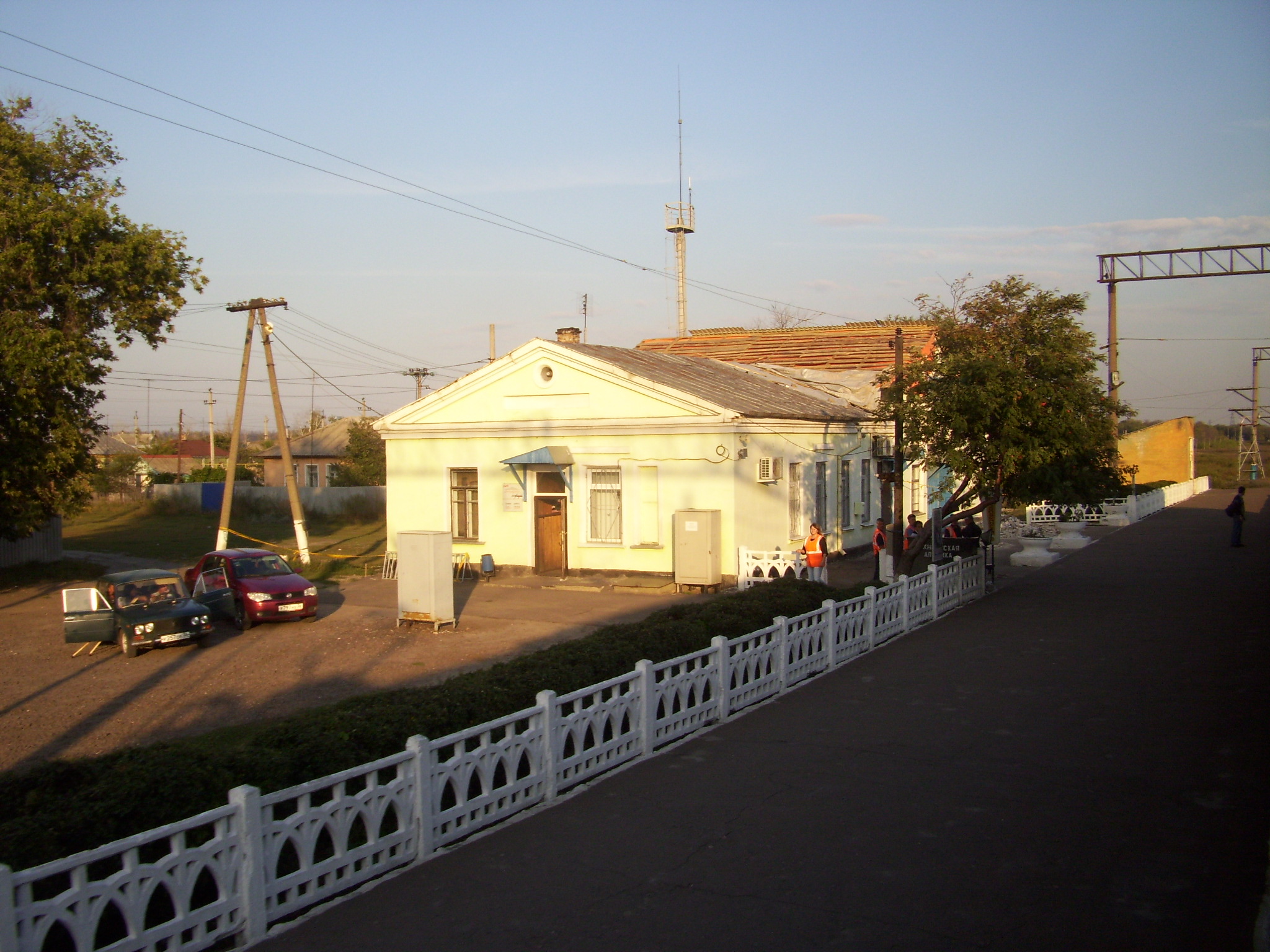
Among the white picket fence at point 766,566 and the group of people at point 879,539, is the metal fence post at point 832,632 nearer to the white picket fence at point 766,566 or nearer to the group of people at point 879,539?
the group of people at point 879,539

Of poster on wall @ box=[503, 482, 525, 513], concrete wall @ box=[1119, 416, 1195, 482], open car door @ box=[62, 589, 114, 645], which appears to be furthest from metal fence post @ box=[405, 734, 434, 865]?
concrete wall @ box=[1119, 416, 1195, 482]

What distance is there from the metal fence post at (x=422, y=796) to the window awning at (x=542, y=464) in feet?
49.9

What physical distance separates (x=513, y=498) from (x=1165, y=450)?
51699 millimetres

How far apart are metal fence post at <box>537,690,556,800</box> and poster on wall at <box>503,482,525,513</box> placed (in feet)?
50.1

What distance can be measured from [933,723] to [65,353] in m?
19.5

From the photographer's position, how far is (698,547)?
1936cm

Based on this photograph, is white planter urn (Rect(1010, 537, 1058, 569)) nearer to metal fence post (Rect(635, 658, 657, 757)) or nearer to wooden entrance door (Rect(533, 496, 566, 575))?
wooden entrance door (Rect(533, 496, 566, 575))

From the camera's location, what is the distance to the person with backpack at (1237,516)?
27.1m

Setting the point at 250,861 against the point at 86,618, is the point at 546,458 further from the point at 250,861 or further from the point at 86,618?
the point at 250,861

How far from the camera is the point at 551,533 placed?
2211 centimetres

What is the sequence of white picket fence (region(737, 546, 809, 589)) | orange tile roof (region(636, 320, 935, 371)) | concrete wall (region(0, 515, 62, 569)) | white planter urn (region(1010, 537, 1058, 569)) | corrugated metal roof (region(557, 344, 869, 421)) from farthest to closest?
orange tile roof (region(636, 320, 935, 371))
concrete wall (region(0, 515, 62, 569))
white planter urn (region(1010, 537, 1058, 569))
corrugated metal roof (region(557, 344, 869, 421))
white picket fence (region(737, 546, 809, 589))

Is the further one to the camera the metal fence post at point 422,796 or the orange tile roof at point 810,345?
the orange tile roof at point 810,345

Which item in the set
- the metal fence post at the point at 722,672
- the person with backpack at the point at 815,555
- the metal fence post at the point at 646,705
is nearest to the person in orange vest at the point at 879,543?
the person with backpack at the point at 815,555

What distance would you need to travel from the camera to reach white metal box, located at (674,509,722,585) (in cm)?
1931
